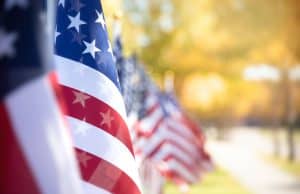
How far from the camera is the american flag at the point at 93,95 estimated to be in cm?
458

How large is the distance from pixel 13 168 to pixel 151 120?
408 inches

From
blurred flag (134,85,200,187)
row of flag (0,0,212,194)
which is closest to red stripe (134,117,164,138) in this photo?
blurred flag (134,85,200,187)

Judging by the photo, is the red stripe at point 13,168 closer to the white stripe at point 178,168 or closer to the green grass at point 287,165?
the white stripe at point 178,168

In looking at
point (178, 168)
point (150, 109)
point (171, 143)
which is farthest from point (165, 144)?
point (150, 109)

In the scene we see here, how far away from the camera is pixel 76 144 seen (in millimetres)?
4645

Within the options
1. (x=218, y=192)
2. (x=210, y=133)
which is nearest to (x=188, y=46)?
(x=218, y=192)

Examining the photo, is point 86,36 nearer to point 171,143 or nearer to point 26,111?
point 26,111

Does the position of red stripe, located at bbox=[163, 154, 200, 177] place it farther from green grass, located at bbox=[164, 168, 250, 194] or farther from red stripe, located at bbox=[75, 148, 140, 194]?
red stripe, located at bbox=[75, 148, 140, 194]

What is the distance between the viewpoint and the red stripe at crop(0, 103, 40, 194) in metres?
2.84

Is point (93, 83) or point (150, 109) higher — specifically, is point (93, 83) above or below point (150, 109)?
above

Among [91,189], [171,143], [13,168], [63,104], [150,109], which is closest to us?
[13,168]

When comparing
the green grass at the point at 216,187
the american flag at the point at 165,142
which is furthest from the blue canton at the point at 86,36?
the green grass at the point at 216,187

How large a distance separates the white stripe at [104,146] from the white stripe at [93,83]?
159 millimetres

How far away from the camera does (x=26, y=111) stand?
2867mm
